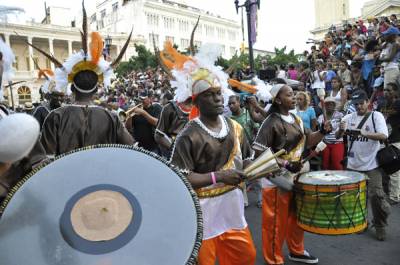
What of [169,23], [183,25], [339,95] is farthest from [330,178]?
[183,25]

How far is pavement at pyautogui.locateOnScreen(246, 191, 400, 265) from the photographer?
426cm

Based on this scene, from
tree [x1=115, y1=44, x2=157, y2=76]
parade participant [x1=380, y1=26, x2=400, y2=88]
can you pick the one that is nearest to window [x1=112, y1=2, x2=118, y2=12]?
tree [x1=115, y1=44, x2=157, y2=76]

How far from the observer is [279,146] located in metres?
3.89

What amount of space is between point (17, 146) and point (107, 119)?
5.22ft

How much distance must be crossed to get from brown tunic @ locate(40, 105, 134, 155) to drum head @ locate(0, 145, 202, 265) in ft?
4.44

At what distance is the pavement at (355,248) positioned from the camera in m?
4.26

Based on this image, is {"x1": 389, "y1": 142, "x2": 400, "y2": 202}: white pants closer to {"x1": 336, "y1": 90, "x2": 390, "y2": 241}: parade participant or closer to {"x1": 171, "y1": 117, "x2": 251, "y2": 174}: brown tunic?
{"x1": 336, "y1": 90, "x2": 390, "y2": 241}: parade participant


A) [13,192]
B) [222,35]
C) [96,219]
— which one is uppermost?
[222,35]

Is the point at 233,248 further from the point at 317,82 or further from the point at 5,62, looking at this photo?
the point at 317,82

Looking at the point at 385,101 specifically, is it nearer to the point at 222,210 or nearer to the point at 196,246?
the point at 222,210

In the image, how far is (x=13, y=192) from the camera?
1.76m

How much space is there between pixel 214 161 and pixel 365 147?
2.68 metres

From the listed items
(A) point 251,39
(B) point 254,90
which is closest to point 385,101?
(B) point 254,90

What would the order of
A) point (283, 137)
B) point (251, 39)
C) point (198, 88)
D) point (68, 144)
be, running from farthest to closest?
point (251, 39), point (283, 137), point (68, 144), point (198, 88)
